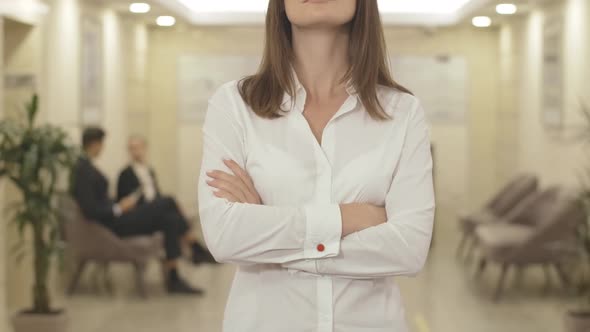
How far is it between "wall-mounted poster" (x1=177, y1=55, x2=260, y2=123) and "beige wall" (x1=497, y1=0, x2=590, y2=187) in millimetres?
3654

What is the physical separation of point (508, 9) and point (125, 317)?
6325 millimetres

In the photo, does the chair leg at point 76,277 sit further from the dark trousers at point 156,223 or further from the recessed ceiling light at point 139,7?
the recessed ceiling light at point 139,7

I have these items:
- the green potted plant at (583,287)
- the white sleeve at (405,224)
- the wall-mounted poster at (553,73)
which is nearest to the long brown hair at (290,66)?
the white sleeve at (405,224)

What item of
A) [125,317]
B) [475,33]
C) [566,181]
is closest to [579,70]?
[566,181]

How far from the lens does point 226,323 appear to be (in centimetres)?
183

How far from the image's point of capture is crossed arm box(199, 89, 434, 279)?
1783 millimetres

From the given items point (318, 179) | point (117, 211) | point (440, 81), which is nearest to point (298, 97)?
point (318, 179)

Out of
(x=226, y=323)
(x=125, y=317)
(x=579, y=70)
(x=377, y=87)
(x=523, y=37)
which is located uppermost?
(x=523, y=37)

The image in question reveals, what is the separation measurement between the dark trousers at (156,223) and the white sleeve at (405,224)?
20.9ft

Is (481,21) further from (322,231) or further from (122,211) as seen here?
(322,231)

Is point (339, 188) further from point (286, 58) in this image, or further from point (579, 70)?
point (579, 70)

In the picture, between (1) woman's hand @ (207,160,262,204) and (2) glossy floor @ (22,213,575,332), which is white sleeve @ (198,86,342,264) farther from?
(2) glossy floor @ (22,213,575,332)

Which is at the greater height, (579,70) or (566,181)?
(579,70)

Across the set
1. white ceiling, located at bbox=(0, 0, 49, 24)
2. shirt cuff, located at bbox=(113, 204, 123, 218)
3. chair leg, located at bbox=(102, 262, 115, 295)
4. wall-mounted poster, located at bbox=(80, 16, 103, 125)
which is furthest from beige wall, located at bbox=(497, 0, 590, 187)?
white ceiling, located at bbox=(0, 0, 49, 24)
